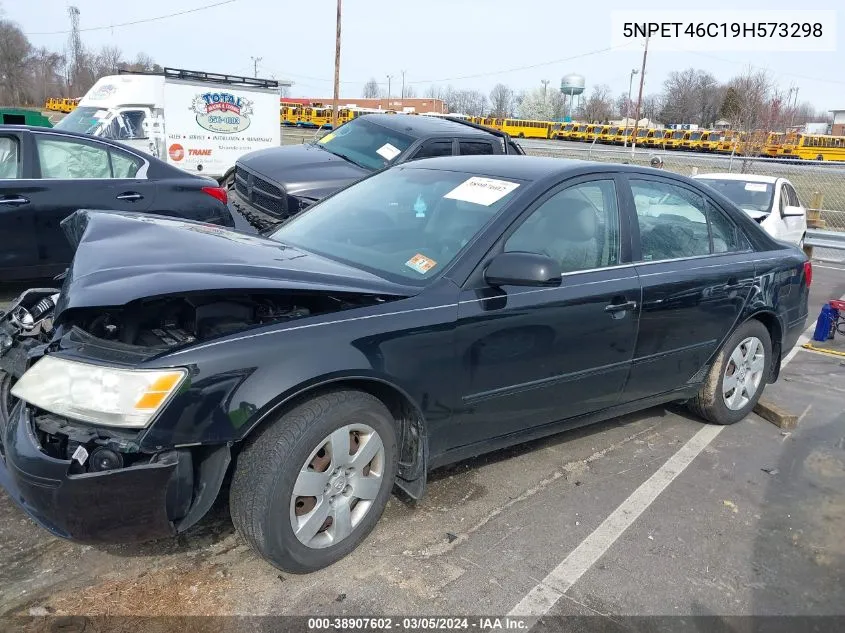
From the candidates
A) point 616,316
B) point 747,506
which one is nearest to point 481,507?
point 616,316

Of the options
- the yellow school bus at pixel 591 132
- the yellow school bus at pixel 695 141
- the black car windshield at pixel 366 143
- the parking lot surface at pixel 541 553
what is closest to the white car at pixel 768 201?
the black car windshield at pixel 366 143

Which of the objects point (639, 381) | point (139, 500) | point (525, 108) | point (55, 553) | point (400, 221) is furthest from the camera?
point (525, 108)

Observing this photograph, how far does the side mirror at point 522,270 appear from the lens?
2900 mm

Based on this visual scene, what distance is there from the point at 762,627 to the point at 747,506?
1024 mm

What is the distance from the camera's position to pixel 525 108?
290ft

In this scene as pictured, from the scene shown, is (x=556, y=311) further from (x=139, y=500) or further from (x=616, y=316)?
(x=139, y=500)

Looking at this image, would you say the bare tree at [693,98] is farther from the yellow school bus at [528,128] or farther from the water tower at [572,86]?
the yellow school bus at [528,128]

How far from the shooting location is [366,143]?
8.56 meters

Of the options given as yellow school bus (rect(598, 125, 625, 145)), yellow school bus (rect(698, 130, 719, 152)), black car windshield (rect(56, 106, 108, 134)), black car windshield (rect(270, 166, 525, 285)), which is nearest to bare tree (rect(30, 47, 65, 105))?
yellow school bus (rect(598, 125, 625, 145))

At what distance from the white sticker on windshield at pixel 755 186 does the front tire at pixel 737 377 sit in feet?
20.9

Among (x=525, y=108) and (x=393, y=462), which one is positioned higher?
(x=525, y=108)

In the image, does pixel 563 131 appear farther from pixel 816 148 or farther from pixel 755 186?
pixel 755 186

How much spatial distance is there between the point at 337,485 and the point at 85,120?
12.1 metres

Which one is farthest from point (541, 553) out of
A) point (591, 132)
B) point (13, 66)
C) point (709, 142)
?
point (13, 66)
